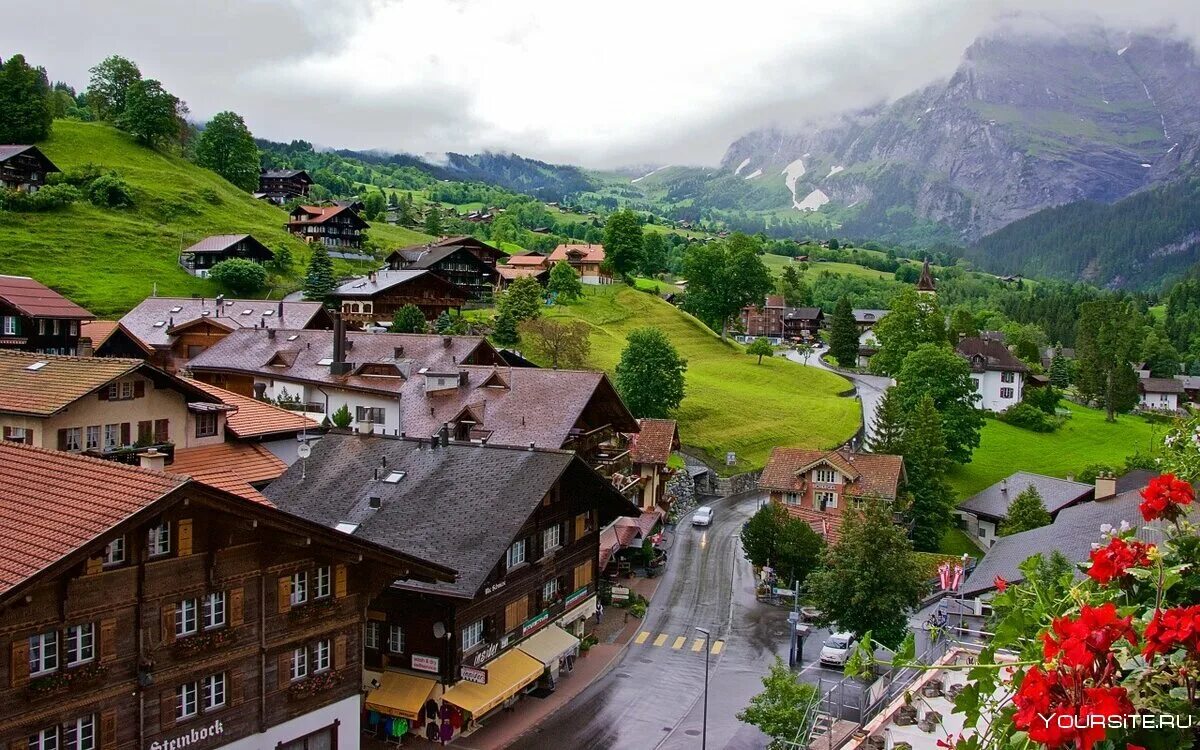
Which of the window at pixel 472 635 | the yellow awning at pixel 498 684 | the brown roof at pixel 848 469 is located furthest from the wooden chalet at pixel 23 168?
the yellow awning at pixel 498 684

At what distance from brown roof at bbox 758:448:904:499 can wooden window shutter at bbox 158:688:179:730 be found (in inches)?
1891

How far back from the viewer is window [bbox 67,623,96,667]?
20.4 metres

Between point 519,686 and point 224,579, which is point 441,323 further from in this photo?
point 224,579

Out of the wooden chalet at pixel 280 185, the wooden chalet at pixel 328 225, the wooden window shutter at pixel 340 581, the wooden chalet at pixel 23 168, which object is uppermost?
the wooden chalet at pixel 280 185

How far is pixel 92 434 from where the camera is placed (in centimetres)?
3575

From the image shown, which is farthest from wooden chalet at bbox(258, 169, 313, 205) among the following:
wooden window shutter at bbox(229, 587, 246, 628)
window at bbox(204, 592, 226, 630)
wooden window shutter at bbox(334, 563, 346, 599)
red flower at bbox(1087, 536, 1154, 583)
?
red flower at bbox(1087, 536, 1154, 583)

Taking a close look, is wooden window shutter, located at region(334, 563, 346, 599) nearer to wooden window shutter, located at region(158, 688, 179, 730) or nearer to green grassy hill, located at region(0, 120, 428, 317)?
wooden window shutter, located at region(158, 688, 179, 730)

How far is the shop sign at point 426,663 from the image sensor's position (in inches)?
1345

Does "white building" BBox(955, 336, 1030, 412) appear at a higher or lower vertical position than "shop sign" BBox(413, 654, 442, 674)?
higher

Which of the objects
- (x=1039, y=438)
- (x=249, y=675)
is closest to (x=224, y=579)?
(x=249, y=675)

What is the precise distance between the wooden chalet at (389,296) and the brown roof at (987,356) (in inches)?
2410

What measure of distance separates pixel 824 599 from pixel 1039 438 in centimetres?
6758

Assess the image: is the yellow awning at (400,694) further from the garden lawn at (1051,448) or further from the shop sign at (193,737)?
the garden lawn at (1051,448)

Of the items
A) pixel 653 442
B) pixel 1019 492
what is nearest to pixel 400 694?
pixel 653 442
